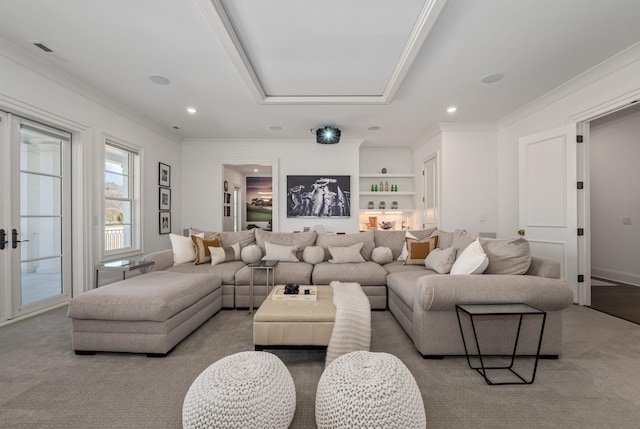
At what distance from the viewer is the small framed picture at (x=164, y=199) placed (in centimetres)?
504

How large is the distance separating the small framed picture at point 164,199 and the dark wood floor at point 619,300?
6.47m

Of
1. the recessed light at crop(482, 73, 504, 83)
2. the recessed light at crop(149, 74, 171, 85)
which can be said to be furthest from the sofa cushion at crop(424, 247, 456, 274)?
the recessed light at crop(149, 74, 171, 85)

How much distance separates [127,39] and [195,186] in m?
3.48

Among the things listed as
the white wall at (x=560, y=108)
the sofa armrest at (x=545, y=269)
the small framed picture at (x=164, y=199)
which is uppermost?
the white wall at (x=560, y=108)

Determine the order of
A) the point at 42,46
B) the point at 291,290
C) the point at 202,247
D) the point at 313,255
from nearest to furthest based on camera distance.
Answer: the point at 291,290 → the point at 42,46 → the point at 202,247 → the point at 313,255

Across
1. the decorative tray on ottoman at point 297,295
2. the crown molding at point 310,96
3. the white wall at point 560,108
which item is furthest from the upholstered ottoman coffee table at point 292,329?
the white wall at point 560,108

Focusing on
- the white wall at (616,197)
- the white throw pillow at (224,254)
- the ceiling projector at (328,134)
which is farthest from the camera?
the ceiling projector at (328,134)

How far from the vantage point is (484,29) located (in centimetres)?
239

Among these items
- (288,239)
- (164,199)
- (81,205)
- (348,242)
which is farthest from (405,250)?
(164,199)

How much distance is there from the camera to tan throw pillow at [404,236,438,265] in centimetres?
351

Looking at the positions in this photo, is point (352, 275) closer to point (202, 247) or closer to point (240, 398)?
point (202, 247)

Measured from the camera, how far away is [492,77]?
325cm

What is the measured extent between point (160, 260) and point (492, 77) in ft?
14.6

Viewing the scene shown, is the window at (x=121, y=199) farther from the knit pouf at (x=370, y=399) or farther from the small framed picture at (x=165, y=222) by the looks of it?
the knit pouf at (x=370, y=399)
